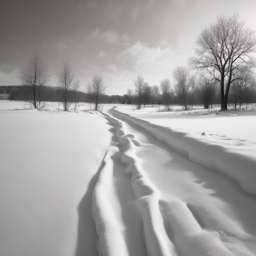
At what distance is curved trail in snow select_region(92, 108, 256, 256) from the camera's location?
78 centimetres

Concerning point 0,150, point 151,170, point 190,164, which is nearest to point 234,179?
point 190,164

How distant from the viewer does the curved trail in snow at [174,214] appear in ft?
2.55

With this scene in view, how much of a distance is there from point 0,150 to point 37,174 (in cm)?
113

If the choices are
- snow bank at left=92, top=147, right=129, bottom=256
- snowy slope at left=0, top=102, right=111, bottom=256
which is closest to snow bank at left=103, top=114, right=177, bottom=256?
snow bank at left=92, top=147, right=129, bottom=256

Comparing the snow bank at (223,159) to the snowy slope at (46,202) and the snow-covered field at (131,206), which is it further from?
the snowy slope at (46,202)

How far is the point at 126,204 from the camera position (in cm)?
122

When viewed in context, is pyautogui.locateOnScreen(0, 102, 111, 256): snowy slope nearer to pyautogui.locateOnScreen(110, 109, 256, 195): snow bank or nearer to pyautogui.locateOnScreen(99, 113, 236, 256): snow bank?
pyautogui.locateOnScreen(99, 113, 236, 256): snow bank

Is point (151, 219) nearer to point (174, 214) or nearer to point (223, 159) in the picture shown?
point (174, 214)

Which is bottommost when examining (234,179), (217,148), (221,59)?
(234,179)

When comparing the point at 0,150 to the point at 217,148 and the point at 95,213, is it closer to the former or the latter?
the point at 95,213

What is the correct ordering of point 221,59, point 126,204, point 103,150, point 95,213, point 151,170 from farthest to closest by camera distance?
point 221,59
point 103,150
point 151,170
point 126,204
point 95,213

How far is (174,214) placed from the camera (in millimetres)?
999

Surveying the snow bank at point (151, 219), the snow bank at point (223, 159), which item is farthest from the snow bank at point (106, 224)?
the snow bank at point (223, 159)

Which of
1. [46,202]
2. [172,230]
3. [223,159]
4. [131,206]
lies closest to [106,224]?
[131,206]
